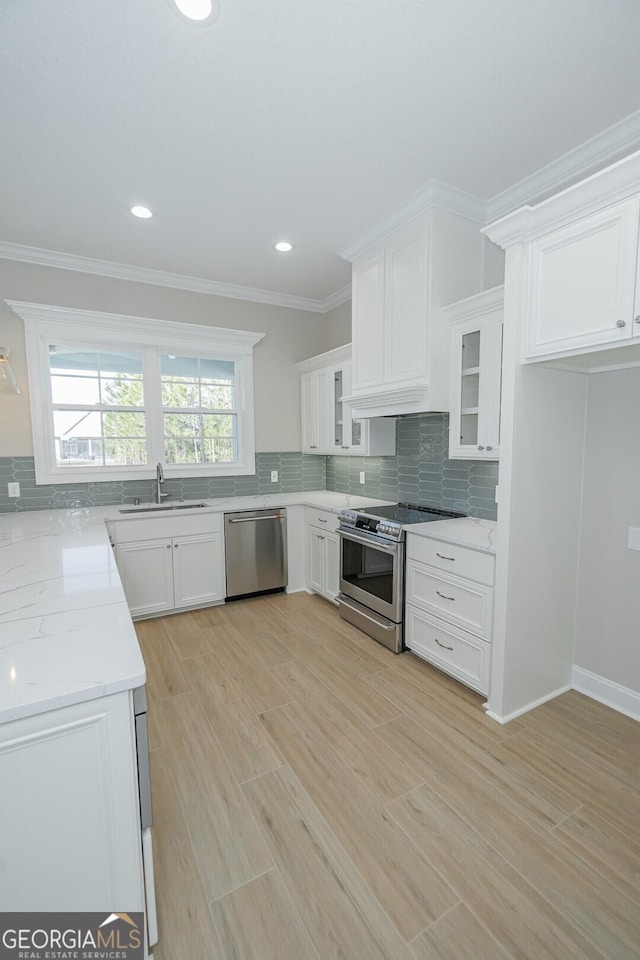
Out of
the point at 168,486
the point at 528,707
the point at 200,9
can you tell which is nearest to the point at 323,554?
the point at 168,486

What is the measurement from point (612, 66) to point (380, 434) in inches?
95.0

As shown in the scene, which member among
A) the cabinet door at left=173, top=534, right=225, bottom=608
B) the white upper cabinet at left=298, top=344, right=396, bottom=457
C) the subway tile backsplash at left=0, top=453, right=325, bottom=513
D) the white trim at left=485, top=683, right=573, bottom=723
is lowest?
the white trim at left=485, top=683, right=573, bottom=723

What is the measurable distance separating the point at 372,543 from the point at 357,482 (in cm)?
134

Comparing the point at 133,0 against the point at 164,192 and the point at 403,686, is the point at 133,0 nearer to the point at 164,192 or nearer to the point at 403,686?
the point at 164,192

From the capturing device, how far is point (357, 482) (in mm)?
4328

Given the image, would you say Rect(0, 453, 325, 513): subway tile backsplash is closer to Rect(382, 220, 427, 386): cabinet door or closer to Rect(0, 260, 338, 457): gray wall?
Rect(0, 260, 338, 457): gray wall

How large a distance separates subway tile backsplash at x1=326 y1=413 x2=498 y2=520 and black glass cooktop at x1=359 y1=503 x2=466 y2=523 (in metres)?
0.05

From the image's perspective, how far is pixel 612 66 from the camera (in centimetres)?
175

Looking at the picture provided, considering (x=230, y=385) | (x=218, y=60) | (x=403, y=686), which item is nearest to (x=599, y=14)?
(x=218, y=60)

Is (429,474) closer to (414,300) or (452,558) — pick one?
(452,558)

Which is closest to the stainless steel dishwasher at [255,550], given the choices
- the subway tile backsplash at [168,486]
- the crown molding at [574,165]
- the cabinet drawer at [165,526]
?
the cabinet drawer at [165,526]

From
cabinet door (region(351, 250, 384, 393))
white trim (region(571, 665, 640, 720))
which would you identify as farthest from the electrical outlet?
cabinet door (region(351, 250, 384, 393))

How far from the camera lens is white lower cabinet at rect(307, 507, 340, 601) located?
12.1 feet

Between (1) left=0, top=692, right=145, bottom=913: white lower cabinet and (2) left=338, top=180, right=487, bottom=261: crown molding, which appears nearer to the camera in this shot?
(1) left=0, top=692, right=145, bottom=913: white lower cabinet
